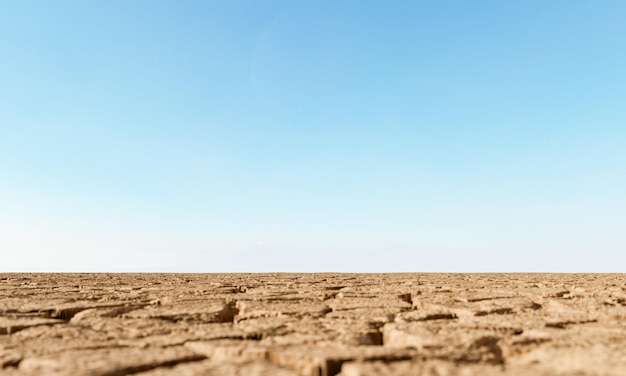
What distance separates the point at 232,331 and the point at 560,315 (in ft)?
4.20

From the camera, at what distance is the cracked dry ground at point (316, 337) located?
4.17ft

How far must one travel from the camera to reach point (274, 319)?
2.12m

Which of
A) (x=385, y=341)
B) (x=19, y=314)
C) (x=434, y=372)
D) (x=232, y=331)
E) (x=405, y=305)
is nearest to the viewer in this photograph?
(x=434, y=372)

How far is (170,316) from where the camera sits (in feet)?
7.29

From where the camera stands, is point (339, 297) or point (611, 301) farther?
point (339, 297)

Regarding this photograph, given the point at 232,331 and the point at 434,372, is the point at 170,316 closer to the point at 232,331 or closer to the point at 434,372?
the point at 232,331

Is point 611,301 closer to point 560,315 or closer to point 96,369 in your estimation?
point 560,315

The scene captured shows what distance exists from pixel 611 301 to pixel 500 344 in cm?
158

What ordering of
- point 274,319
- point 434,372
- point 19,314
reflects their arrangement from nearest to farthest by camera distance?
point 434,372
point 274,319
point 19,314

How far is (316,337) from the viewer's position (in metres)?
1.68

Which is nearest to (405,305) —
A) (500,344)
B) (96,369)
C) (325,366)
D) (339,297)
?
(339,297)

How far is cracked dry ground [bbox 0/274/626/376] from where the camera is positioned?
127 cm

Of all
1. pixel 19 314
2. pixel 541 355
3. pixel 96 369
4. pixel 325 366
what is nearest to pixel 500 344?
pixel 541 355

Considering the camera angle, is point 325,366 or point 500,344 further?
point 500,344
